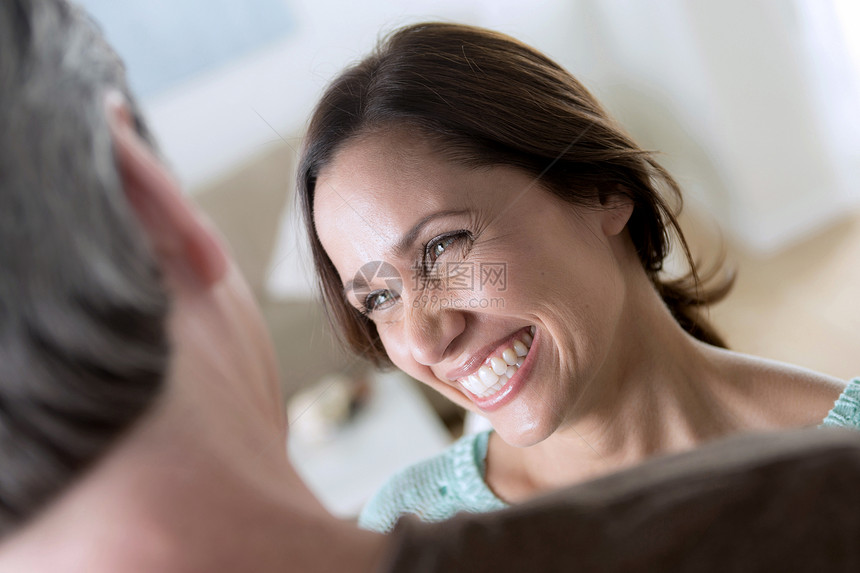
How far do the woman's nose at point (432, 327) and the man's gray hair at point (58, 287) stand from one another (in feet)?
1.14

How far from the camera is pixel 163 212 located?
30cm

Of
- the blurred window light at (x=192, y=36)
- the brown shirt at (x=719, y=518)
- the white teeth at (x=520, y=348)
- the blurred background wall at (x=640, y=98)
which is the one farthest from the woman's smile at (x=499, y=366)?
the blurred window light at (x=192, y=36)

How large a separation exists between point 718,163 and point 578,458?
1.62m

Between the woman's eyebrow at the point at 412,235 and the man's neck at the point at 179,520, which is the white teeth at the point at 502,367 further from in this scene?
the man's neck at the point at 179,520

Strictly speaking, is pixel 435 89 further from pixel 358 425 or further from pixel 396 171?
pixel 358 425

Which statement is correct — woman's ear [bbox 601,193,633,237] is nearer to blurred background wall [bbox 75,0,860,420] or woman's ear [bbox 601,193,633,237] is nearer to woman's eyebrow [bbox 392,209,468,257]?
woman's eyebrow [bbox 392,209,468,257]

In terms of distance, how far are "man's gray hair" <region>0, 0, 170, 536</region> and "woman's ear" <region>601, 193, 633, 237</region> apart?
45 centimetres

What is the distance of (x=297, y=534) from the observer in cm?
30

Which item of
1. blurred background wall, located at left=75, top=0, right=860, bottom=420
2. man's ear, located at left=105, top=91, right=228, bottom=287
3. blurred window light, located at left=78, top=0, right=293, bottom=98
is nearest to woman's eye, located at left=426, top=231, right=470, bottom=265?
man's ear, located at left=105, top=91, right=228, bottom=287

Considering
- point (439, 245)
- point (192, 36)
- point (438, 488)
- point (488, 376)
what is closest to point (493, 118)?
point (439, 245)

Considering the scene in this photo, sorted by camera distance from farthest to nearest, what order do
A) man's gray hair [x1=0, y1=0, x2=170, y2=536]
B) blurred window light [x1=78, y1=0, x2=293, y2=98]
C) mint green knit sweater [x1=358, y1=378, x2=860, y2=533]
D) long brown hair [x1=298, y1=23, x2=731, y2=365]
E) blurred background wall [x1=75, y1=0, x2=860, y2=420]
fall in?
blurred window light [x1=78, y1=0, x2=293, y2=98], blurred background wall [x1=75, y1=0, x2=860, y2=420], mint green knit sweater [x1=358, y1=378, x2=860, y2=533], long brown hair [x1=298, y1=23, x2=731, y2=365], man's gray hair [x1=0, y1=0, x2=170, y2=536]

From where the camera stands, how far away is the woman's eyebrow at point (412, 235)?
59 centimetres

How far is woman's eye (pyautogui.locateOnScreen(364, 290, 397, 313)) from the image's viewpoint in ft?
2.15

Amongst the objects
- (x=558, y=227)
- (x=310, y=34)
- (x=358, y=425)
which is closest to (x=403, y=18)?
(x=558, y=227)
